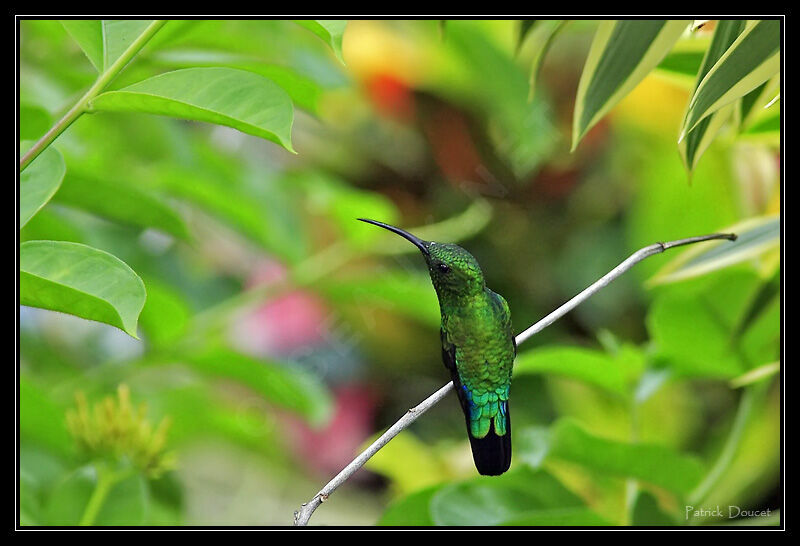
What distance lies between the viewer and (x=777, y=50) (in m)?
0.31

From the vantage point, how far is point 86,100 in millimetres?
271

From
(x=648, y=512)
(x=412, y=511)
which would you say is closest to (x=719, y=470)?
(x=648, y=512)

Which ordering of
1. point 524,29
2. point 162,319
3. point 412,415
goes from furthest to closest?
point 162,319
point 524,29
point 412,415

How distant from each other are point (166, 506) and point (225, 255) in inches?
12.7

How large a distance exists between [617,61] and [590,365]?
0.16 m

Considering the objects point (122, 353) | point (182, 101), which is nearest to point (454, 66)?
point (122, 353)

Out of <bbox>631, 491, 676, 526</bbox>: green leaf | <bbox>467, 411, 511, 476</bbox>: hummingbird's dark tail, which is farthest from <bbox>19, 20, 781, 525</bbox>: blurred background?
<bbox>467, 411, 511, 476</bbox>: hummingbird's dark tail

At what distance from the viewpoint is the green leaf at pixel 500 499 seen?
1.20 feet

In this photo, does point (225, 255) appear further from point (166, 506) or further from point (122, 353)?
point (166, 506)

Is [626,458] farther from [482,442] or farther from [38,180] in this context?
[38,180]

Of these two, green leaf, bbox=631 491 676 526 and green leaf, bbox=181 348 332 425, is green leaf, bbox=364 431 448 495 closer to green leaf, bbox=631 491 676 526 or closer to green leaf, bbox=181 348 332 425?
green leaf, bbox=181 348 332 425

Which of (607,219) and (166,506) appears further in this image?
(607,219)

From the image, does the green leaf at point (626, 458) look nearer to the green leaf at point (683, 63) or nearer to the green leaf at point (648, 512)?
the green leaf at point (648, 512)

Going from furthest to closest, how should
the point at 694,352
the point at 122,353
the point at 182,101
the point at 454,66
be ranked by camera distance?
the point at 454,66 → the point at 122,353 → the point at 694,352 → the point at 182,101
